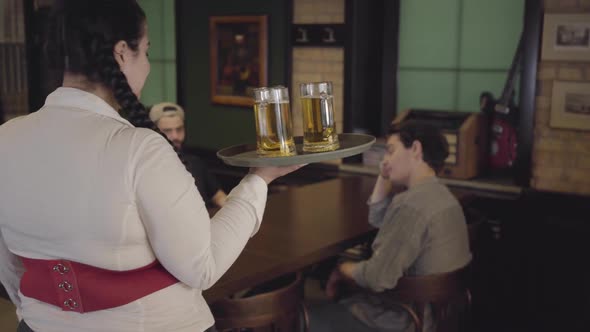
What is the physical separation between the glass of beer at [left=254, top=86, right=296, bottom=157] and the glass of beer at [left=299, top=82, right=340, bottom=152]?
66mm

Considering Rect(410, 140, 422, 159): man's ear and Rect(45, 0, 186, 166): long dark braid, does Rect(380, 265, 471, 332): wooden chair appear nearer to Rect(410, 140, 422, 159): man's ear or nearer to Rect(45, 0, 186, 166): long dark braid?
Rect(410, 140, 422, 159): man's ear

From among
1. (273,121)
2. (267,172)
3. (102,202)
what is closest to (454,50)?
(273,121)

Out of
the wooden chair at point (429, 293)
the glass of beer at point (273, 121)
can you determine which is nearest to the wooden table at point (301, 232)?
the wooden chair at point (429, 293)

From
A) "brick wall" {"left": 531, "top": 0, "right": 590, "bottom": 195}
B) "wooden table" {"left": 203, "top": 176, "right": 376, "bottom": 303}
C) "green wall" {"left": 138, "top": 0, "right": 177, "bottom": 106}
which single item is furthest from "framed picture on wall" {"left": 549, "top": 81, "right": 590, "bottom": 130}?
"green wall" {"left": 138, "top": 0, "right": 177, "bottom": 106}

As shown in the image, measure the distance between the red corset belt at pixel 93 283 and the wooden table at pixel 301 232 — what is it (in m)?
0.81

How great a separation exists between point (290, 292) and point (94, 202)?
1.06 meters

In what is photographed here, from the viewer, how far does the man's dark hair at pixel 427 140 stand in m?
2.67

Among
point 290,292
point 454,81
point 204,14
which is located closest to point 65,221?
point 290,292

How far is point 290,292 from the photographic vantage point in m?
2.12

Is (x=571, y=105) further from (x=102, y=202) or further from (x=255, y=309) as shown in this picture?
(x=102, y=202)

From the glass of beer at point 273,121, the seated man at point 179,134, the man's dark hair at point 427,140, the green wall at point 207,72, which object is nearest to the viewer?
the glass of beer at point 273,121

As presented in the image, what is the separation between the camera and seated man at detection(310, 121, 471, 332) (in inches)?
96.3

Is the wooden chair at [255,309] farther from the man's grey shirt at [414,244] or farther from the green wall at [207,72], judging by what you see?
the green wall at [207,72]

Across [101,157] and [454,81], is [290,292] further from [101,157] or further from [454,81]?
[454,81]
